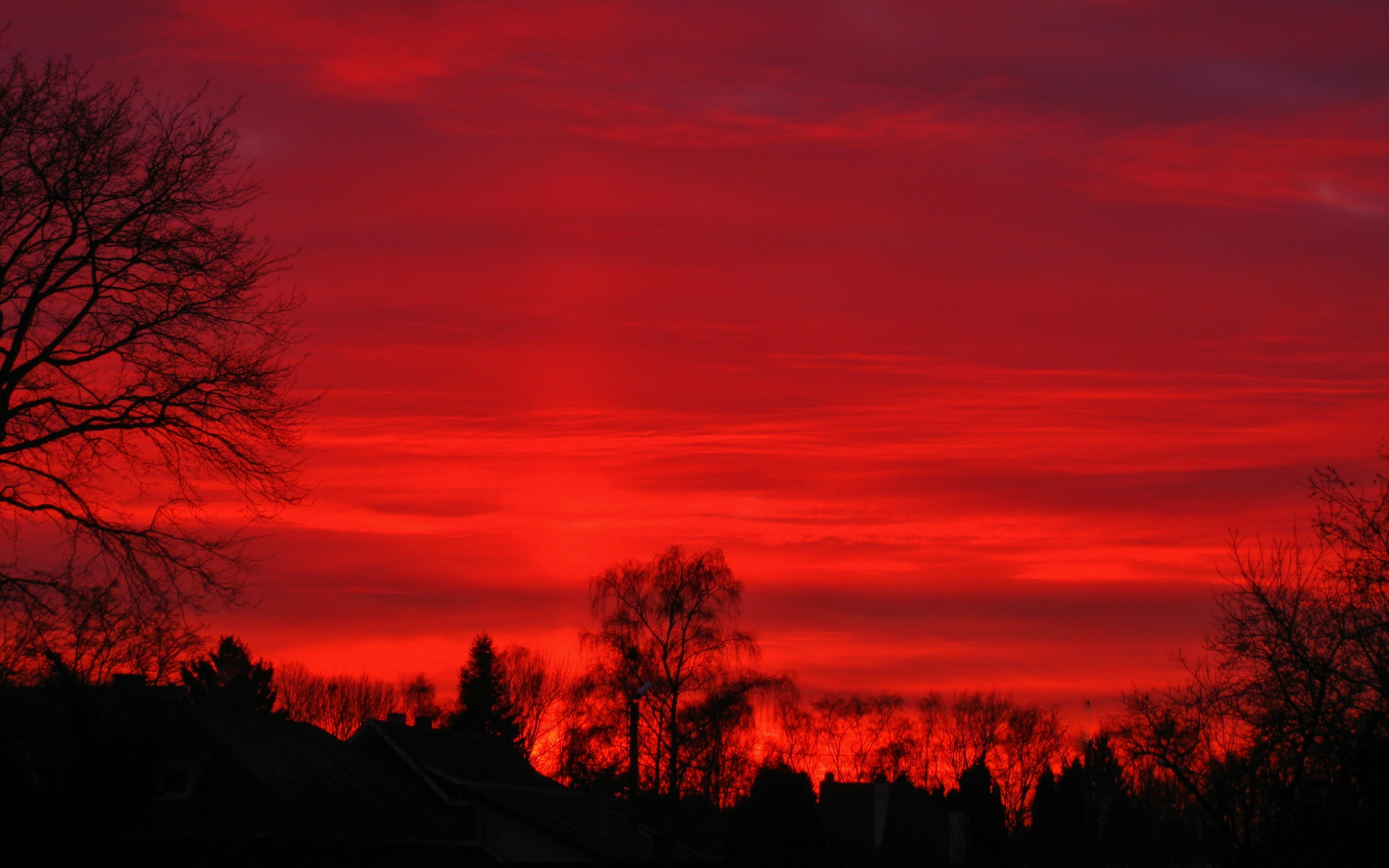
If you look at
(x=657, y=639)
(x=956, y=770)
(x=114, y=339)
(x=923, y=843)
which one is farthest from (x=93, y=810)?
→ (x=956, y=770)

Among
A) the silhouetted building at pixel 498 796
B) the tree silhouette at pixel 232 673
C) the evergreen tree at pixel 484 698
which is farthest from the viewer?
the evergreen tree at pixel 484 698

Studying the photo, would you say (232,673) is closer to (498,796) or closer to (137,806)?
(498,796)

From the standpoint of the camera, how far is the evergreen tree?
3255 inches

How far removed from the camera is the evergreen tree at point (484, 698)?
271 ft

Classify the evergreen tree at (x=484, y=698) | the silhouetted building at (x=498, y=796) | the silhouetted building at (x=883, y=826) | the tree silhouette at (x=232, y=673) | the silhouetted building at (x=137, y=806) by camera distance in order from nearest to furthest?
1. the silhouetted building at (x=137, y=806)
2. the silhouetted building at (x=498, y=796)
3. the silhouetted building at (x=883, y=826)
4. the tree silhouette at (x=232, y=673)
5. the evergreen tree at (x=484, y=698)

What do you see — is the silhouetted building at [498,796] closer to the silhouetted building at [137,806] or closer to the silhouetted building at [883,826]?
the silhouetted building at [137,806]

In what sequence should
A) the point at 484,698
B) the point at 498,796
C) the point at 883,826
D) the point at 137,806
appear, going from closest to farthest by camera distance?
the point at 137,806
the point at 498,796
the point at 883,826
the point at 484,698

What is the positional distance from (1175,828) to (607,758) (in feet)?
74.0

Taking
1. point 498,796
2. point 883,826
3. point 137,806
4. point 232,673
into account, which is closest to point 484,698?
point 232,673

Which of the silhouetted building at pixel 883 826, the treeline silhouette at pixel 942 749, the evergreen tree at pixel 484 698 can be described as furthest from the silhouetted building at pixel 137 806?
the evergreen tree at pixel 484 698

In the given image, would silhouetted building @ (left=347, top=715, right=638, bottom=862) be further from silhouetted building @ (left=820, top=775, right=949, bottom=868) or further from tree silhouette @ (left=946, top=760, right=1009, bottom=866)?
tree silhouette @ (left=946, top=760, right=1009, bottom=866)

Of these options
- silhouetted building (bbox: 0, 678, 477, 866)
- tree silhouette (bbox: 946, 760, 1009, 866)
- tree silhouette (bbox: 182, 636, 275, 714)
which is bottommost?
silhouetted building (bbox: 0, 678, 477, 866)

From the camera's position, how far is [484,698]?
84125mm

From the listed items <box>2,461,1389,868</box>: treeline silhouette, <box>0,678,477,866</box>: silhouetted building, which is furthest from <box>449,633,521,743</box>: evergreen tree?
<box>0,678,477,866</box>: silhouetted building
